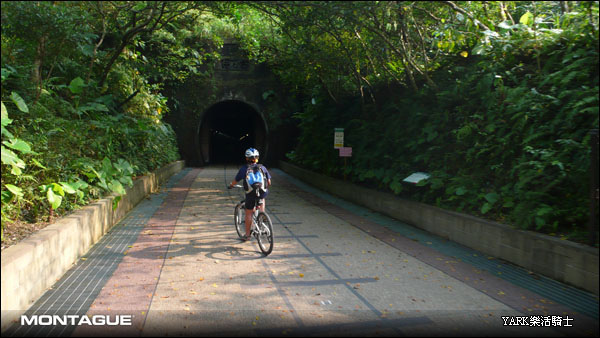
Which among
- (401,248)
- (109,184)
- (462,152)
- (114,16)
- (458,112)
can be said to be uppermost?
(114,16)

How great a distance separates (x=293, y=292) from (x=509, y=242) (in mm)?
3435

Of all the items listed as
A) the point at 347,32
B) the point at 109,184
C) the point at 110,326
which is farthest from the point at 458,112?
the point at 110,326

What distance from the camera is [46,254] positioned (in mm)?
5348

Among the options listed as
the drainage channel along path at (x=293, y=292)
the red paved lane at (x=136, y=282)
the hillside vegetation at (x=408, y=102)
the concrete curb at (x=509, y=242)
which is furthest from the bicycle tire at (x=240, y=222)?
the concrete curb at (x=509, y=242)

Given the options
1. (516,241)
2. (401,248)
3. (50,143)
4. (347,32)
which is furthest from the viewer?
(347,32)

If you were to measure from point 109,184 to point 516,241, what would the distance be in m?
7.18

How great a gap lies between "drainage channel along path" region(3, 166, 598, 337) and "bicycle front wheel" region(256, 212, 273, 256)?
16 centimetres

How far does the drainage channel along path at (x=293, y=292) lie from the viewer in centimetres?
435

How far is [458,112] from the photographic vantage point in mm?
9547

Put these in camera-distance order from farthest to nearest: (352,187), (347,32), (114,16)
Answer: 1. (352,187)
2. (347,32)
3. (114,16)

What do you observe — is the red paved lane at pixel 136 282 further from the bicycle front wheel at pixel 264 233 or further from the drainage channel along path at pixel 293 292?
the bicycle front wheel at pixel 264 233

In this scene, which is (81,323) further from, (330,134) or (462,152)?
(330,134)

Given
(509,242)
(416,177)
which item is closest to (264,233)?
(509,242)

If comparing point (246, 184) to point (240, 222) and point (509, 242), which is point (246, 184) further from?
point (509, 242)
